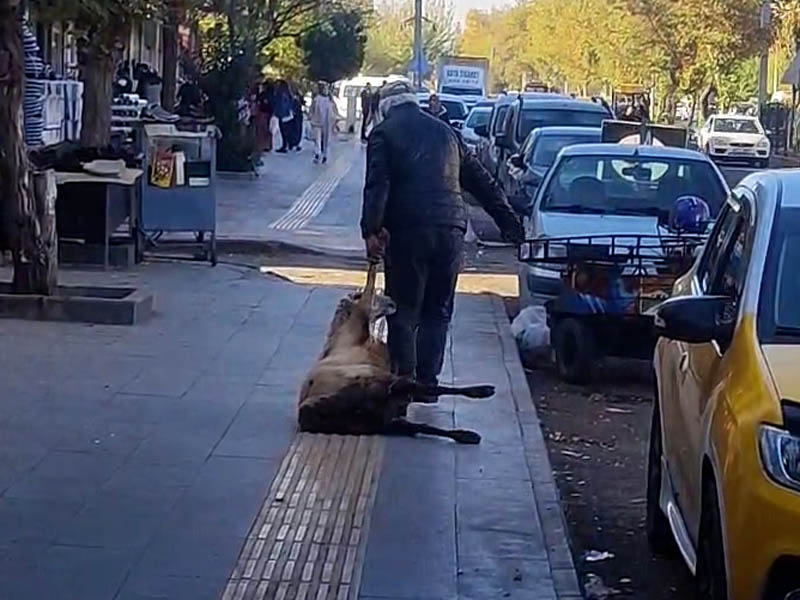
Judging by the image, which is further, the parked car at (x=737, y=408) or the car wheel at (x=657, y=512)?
the car wheel at (x=657, y=512)

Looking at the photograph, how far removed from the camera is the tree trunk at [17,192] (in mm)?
12344

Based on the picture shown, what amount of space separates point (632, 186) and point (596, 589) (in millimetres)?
7439

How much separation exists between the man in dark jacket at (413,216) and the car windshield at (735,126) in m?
43.2

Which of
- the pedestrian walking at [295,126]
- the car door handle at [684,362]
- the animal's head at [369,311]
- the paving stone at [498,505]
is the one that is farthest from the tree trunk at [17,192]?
the pedestrian walking at [295,126]

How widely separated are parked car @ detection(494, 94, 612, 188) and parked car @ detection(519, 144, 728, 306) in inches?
388

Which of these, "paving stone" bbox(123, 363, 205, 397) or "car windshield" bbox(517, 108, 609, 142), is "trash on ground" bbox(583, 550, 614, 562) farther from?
"car windshield" bbox(517, 108, 609, 142)

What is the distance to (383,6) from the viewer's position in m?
118

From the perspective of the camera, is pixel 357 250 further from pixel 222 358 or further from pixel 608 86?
pixel 608 86

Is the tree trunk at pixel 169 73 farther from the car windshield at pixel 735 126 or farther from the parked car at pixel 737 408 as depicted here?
the parked car at pixel 737 408

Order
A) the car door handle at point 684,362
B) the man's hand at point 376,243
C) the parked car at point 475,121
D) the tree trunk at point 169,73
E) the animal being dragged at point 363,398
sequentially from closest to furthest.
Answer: the car door handle at point 684,362, the animal being dragged at point 363,398, the man's hand at point 376,243, the parked car at point 475,121, the tree trunk at point 169,73

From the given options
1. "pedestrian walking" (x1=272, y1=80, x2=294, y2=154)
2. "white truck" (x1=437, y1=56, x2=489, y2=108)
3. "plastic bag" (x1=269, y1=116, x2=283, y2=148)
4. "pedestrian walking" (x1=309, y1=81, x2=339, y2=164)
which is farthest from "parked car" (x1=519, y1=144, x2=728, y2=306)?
"white truck" (x1=437, y1=56, x2=489, y2=108)

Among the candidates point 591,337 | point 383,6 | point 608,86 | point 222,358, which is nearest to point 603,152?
point 591,337

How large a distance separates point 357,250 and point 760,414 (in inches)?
571

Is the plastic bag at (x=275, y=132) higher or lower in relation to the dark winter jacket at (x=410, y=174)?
lower
